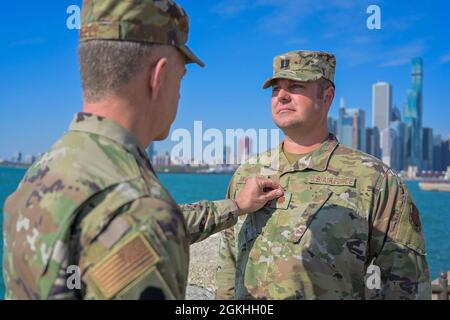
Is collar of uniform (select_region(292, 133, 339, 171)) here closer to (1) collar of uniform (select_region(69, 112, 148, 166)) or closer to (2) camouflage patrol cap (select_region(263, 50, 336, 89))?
(2) camouflage patrol cap (select_region(263, 50, 336, 89))

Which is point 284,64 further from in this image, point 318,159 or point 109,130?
point 109,130

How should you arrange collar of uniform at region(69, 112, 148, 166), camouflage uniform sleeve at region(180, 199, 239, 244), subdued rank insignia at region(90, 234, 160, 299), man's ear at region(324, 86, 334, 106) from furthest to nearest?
man's ear at region(324, 86, 334, 106) → camouflage uniform sleeve at region(180, 199, 239, 244) → collar of uniform at region(69, 112, 148, 166) → subdued rank insignia at region(90, 234, 160, 299)

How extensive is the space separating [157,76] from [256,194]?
1.78 m

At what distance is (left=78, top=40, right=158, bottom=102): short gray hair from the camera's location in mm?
1689

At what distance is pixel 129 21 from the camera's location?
1.71 m

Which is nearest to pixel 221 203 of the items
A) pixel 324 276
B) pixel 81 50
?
pixel 324 276

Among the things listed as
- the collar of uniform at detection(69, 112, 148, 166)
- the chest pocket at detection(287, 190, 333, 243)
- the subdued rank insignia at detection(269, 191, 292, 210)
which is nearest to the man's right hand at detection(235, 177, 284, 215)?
the subdued rank insignia at detection(269, 191, 292, 210)

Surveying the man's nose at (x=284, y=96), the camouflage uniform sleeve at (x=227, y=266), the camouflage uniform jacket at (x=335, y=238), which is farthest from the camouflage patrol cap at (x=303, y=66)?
the camouflage uniform sleeve at (x=227, y=266)

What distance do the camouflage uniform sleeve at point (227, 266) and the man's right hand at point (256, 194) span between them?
55cm

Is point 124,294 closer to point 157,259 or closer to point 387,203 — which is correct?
point 157,259

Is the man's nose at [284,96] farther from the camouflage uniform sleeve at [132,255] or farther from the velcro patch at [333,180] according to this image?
the camouflage uniform sleeve at [132,255]

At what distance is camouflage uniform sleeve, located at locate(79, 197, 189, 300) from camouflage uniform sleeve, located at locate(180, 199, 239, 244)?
1531mm
